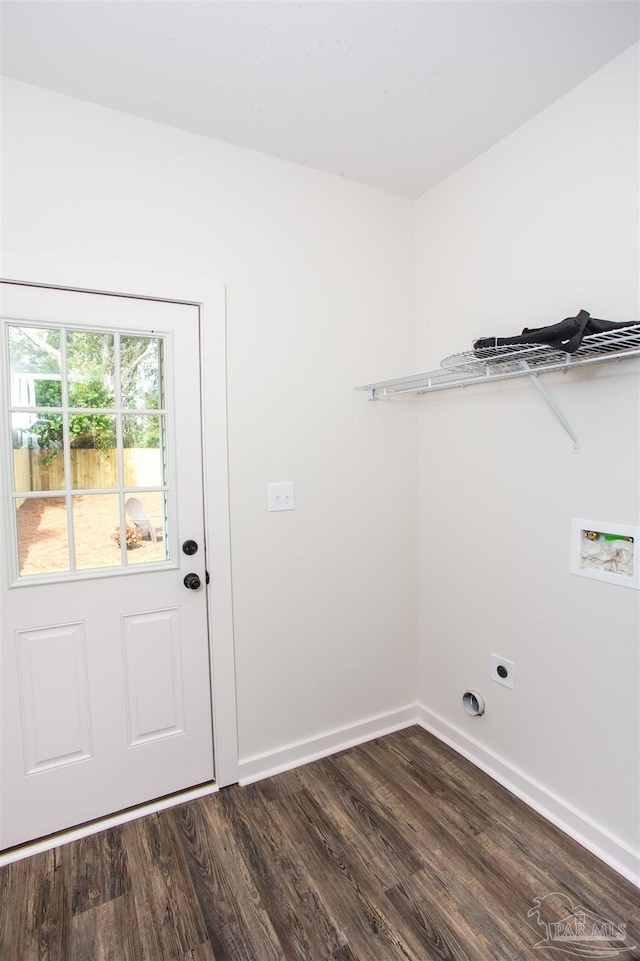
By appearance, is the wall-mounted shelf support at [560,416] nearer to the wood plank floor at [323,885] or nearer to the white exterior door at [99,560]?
the white exterior door at [99,560]

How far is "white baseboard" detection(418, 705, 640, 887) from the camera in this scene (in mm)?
1534

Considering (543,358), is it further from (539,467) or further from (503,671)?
(503,671)

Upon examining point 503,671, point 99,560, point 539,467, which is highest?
point 539,467

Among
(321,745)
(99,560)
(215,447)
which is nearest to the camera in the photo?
(99,560)

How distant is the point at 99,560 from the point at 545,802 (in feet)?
6.25

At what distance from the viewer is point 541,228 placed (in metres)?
1.74

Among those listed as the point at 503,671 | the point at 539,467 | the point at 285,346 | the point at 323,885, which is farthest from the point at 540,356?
the point at 323,885

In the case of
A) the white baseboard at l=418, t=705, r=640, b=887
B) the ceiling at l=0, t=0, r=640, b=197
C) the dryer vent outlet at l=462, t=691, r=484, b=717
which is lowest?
the white baseboard at l=418, t=705, r=640, b=887

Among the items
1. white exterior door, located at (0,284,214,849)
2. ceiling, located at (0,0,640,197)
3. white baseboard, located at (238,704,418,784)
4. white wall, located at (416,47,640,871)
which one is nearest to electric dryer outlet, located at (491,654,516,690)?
white wall, located at (416,47,640,871)

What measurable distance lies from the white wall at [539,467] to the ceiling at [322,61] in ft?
0.64

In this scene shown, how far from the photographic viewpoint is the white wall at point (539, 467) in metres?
1.52

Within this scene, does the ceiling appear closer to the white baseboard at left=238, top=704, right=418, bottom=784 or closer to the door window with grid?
the door window with grid

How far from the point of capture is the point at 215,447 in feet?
6.14

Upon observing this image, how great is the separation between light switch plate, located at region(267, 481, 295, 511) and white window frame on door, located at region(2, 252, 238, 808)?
192 millimetres
